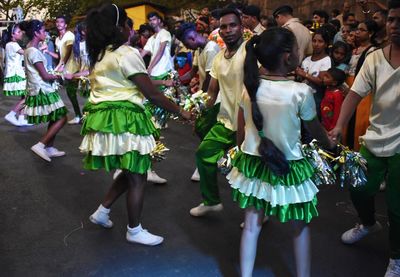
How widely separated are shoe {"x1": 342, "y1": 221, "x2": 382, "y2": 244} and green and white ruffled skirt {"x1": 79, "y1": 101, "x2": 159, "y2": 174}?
5.37 ft

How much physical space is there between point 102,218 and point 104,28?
1.57 meters

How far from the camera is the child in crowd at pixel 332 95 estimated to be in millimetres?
5059

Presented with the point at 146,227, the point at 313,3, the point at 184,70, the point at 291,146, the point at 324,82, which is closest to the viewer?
the point at 291,146

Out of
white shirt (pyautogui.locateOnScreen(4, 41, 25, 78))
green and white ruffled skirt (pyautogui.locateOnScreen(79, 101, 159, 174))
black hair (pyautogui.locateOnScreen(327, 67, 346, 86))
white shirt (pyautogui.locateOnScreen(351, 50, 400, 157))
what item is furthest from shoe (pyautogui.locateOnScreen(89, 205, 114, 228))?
white shirt (pyautogui.locateOnScreen(4, 41, 25, 78))

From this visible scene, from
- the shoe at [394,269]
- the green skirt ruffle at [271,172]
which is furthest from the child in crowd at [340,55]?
the green skirt ruffle at [271,172]

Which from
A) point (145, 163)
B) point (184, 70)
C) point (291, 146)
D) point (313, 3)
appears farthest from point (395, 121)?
point (313, 3)

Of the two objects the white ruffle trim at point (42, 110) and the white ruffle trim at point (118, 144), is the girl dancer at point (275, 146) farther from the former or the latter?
the white ruffle trim at point (42, 110)

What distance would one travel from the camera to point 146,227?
388 centimetres

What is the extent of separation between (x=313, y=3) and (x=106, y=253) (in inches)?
420

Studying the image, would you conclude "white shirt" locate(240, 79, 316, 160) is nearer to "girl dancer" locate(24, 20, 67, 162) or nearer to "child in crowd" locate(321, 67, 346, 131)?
"child in crowd" locate(321, 67, 346, 131)

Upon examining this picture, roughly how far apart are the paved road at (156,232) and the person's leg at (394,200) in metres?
0.32

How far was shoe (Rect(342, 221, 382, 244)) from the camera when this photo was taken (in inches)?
135

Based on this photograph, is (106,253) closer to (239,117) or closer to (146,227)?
(146,227)

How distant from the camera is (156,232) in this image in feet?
12.4
